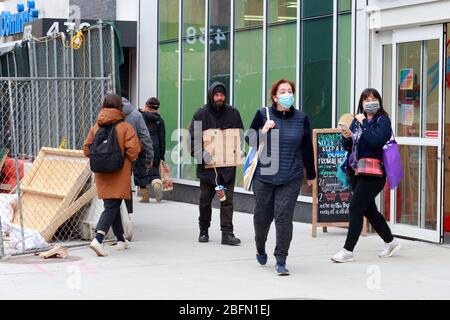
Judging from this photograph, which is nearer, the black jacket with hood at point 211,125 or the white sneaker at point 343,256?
the white sneaker at point 343,256

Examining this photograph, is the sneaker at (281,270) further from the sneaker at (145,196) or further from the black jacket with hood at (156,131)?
the sneaker at (145,196)

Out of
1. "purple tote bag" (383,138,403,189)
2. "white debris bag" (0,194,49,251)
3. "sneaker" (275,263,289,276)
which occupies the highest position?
"purple tote bag" (383,138,403,189)

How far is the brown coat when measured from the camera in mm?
9898

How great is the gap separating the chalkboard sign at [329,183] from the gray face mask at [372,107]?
211 cm

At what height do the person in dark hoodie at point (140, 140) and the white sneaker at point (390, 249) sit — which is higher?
the person in dark hoodie at point (140, 140)

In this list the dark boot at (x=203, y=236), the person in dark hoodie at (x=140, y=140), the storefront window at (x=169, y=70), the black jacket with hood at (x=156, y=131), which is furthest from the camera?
the storefront window at (x=169, y=70)

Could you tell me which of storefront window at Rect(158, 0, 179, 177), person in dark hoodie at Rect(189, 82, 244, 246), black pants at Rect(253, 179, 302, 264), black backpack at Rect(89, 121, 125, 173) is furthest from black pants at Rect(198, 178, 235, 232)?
storefront window at Rect(158, 0, 179, 177)

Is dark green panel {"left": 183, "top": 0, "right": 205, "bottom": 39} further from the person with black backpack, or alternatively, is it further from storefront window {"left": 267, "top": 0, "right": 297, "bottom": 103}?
the person with black backpack

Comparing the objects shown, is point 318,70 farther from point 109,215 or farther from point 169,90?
point 169,90

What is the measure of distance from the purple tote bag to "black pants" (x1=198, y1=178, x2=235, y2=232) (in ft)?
6.94

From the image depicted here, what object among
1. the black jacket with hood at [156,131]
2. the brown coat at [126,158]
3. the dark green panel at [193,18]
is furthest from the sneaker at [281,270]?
the dark green panel at [193,18]

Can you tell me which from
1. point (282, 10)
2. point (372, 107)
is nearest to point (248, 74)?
point (282, 10)

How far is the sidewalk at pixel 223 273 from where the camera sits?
26.2 feet
